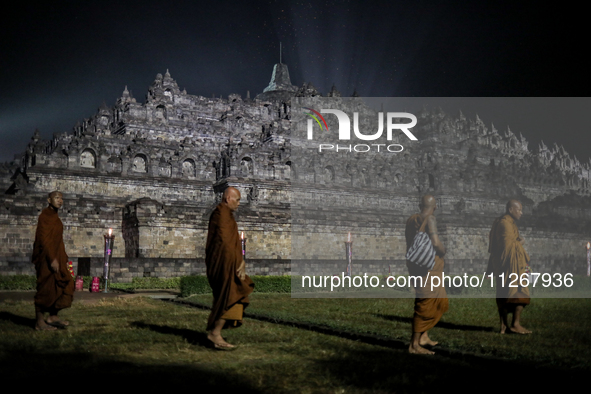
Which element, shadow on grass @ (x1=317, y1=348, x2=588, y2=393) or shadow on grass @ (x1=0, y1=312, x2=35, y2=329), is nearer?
shadow on grass @ (x1=317, y1=348, x2=588, y2=393)

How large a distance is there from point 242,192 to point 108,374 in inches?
1238

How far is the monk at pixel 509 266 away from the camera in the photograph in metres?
9.06

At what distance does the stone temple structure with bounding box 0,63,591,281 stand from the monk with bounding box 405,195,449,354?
1751 cm

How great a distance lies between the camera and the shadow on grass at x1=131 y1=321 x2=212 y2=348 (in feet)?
26.9

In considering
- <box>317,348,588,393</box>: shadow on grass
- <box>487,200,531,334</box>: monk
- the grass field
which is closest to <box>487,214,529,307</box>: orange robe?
<box>487,200,531,334</box>: monk

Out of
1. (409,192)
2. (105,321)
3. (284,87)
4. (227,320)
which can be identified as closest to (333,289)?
(105,321)

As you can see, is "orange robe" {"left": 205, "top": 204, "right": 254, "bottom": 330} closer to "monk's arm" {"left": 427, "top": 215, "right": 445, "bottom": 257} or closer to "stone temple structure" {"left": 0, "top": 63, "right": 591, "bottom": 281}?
"monk's arm" {"left": 427, "top": 215, "right": 445, "bottom": 257}

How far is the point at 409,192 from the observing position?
4384 centimetres

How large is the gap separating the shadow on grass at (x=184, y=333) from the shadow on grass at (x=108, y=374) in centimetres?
162

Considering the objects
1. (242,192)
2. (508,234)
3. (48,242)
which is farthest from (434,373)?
(242,192)

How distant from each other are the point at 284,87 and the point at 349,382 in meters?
68.2

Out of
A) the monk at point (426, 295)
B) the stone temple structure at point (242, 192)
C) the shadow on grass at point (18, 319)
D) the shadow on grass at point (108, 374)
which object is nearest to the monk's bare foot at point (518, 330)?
the monk at point (426, 295)

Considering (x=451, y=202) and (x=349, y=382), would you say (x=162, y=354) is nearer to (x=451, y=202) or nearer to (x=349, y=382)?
(x=349, y=382)

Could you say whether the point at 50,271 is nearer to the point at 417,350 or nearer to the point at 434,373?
the point at 417,350
